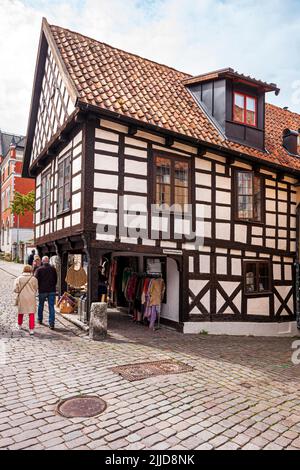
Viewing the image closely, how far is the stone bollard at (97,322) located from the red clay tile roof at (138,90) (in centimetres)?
510

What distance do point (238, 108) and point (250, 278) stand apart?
6.14 m

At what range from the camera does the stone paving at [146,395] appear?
4504 mm

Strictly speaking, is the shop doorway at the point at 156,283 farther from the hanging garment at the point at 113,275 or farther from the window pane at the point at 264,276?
the window pane at the point at 264,276

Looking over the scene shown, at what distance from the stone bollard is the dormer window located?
8.37 metres

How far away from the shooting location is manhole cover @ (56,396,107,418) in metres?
5.05

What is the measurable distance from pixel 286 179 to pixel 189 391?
10.8 meters

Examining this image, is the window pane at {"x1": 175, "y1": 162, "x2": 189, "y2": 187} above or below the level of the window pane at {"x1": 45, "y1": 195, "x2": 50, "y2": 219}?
above

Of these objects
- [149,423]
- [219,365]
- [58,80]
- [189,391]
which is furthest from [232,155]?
[149,423]

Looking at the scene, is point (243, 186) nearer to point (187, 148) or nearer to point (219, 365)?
point (187, 148)

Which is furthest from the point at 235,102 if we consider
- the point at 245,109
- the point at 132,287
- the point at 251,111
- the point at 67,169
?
the point at 132,287

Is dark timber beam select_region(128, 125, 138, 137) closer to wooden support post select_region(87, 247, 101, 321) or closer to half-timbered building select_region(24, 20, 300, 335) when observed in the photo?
half-timbered building select_region(24, 20, 300, 335)

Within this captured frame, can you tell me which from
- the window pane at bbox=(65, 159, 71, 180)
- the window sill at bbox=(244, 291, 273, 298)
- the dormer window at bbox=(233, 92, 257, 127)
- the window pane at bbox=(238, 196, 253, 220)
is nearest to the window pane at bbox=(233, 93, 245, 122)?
the dormer window at bbox=(233, 92, 257, 127)

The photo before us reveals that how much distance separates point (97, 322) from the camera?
934cm

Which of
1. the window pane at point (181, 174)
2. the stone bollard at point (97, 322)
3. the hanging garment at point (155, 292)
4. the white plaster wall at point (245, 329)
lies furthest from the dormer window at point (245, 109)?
the stone bollard at point (97, 322)
